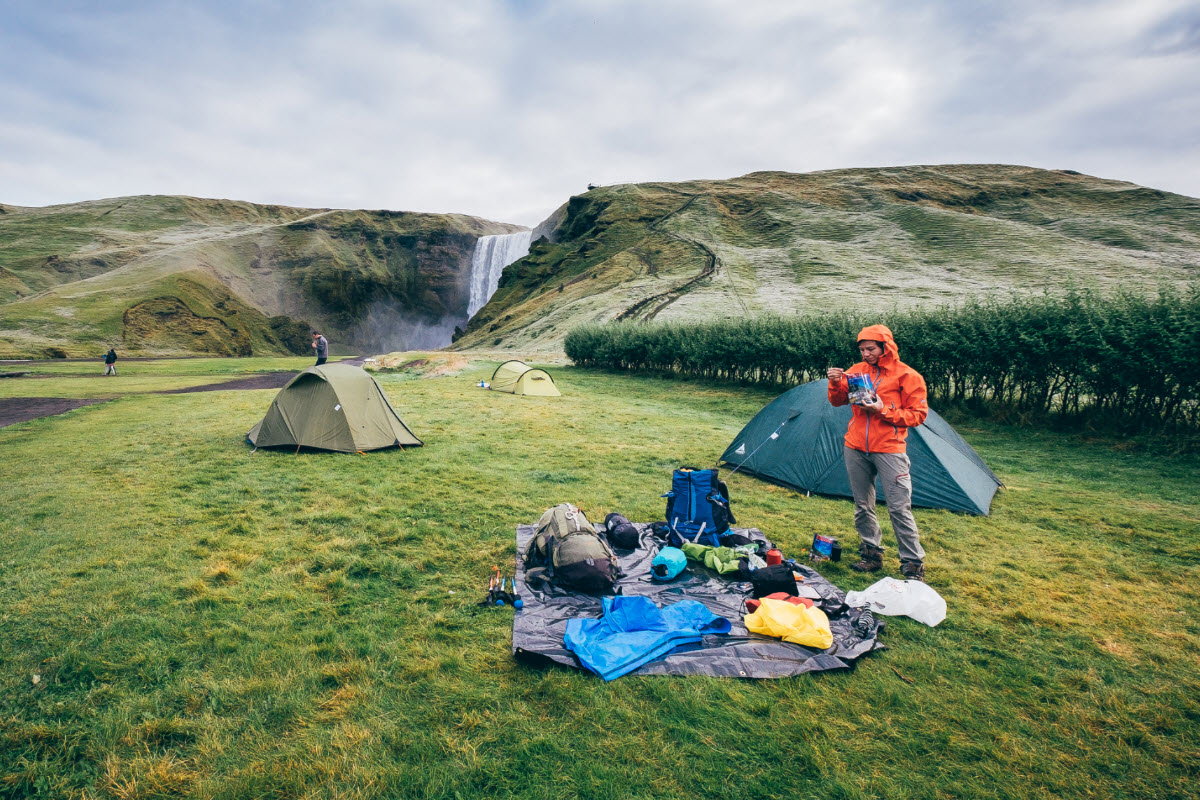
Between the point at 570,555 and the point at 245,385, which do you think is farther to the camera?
the point at 245,385

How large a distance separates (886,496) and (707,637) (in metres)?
2.83

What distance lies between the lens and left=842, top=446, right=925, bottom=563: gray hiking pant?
573 cm

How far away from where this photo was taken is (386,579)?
5.52 meters

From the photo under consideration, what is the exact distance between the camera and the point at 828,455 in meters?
8.59

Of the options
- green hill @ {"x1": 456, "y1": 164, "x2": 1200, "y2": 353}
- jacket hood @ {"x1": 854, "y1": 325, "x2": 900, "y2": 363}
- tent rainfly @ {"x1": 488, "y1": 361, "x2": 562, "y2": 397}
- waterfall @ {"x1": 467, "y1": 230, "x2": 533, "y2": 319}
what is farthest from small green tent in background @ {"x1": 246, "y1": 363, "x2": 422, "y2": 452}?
waterfall @ {"x1": 467, "y1": 230, "x2": 533, "y2": 319}

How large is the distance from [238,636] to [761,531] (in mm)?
5775

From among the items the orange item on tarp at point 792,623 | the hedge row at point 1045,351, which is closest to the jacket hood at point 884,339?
the orange item on tarp at point 792,623

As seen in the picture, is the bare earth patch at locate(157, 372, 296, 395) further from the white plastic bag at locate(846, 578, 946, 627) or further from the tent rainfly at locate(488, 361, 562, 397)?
the white plastic bag at locate(846, 578, 946, 627)

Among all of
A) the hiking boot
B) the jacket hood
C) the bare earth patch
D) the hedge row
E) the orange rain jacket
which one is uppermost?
Result: the hedge row

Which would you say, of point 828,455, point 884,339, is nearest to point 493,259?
point 828,455

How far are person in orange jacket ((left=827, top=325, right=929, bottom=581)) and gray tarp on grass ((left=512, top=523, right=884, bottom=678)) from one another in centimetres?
96

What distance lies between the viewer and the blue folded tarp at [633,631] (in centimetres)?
409

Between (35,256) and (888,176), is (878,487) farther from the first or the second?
(35,256)

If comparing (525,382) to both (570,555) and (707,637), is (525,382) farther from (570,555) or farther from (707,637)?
(707,637)
